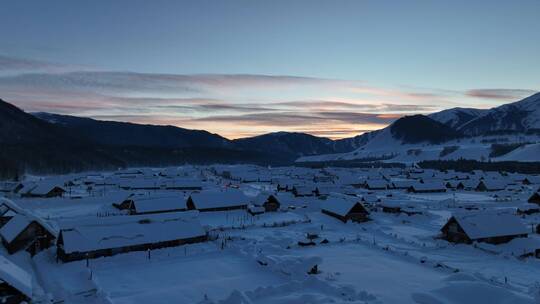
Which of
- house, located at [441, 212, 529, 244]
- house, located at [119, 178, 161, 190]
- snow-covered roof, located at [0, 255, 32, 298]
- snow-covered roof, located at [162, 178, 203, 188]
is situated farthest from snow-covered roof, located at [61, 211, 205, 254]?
snow-covered roof, located at [162, 178, 203, 188]

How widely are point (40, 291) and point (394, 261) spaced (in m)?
20.2

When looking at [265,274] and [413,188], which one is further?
[413,188]

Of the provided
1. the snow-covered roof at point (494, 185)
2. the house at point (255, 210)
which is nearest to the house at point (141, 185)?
the house at point (255, 210)

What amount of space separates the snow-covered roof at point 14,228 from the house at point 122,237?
2427 mm

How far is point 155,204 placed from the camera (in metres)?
42.6

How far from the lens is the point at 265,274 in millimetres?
22109

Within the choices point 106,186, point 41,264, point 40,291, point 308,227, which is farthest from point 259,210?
point 106,186

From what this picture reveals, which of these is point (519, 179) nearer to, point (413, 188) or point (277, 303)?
point (413, 188)

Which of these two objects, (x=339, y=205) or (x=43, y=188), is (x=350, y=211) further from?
(x=43, y=188)

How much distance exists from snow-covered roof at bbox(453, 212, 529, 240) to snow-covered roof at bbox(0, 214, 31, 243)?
3206 centimetres

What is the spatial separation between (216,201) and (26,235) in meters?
22.0

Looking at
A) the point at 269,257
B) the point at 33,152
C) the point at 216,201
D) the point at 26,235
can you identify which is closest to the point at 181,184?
the point at 216,201

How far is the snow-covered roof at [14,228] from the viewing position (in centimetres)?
2613

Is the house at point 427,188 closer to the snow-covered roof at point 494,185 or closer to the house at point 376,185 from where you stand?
the house at point 376,185
